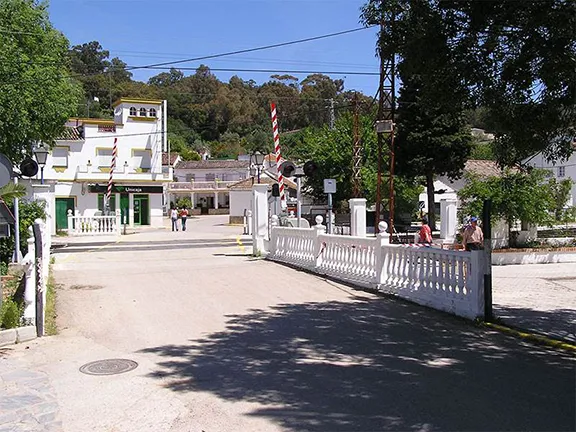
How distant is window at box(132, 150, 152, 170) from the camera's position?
4591 cm

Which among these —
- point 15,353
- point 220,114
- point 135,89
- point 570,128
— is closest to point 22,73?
point 15,353

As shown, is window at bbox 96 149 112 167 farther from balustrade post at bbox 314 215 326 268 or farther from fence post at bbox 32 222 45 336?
fence post at bbox 32 222 45 336

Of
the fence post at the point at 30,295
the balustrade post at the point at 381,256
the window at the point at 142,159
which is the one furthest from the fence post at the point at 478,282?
the window at the point at 142,159

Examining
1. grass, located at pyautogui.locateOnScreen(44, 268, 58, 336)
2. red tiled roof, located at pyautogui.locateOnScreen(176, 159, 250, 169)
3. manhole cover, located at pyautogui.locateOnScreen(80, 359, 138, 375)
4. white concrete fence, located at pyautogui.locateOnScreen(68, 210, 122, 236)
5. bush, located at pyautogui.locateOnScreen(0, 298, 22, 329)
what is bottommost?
manhole cover, located at pyautogui.locateOnScreen(80, 359, 138, 375)

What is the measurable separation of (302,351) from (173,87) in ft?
378

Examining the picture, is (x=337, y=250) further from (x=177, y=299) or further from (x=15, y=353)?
(x=15, y=353)

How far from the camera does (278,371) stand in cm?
618

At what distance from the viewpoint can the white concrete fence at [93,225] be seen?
34.2 metres

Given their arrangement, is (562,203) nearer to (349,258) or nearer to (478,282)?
(349,258)

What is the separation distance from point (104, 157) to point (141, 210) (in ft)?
16.8

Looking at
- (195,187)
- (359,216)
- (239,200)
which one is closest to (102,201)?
(239,200)

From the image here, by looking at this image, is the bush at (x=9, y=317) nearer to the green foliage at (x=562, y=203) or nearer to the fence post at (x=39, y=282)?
the fence post at (x=39, y=282)

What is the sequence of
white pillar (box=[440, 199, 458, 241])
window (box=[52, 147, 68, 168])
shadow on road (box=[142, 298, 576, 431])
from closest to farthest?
shadow on road (box=[142, 298, 576, 431]) → white pillar (box=[440, 199, 458, 241]) → window (box=[52, 147, 68, 168])

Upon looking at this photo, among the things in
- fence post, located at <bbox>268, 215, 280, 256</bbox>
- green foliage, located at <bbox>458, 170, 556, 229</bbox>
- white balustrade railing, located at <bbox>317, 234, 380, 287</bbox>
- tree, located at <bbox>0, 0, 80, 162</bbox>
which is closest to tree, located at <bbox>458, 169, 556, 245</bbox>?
green foliage, located at <bbox>458, 170, 556, 229</bbox>
